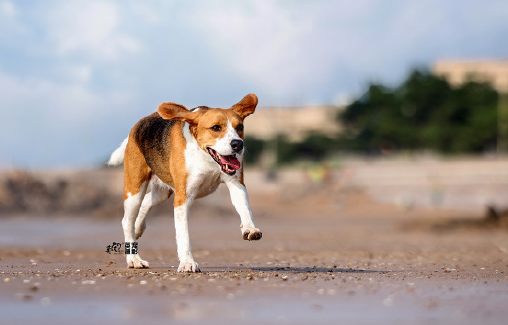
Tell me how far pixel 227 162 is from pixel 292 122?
87.2m

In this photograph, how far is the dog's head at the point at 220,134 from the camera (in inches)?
310

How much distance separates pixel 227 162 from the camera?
8.01m

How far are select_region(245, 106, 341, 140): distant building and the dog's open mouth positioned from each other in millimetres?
69169

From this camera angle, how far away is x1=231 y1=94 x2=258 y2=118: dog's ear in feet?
28.4

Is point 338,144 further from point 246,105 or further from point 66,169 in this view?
point 246,105

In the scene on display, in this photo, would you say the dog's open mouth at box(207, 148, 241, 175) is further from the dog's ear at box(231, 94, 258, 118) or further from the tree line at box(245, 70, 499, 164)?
the tree line at box(245, 70, 499, 164)

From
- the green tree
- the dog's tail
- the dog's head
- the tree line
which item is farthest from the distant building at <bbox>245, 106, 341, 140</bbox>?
the dog's head

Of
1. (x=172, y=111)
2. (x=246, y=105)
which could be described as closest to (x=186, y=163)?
(x=172, y=111)

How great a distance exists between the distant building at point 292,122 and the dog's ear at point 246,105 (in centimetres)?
6838

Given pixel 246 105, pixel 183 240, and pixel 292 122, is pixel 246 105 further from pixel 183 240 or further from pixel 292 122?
pixel 292 122

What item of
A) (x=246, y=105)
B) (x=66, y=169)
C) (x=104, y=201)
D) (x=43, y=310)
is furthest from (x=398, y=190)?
(x=43, y=310)

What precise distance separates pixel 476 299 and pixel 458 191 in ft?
139

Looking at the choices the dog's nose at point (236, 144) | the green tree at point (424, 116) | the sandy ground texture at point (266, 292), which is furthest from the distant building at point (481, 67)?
the dog's nose at point (236, 144)

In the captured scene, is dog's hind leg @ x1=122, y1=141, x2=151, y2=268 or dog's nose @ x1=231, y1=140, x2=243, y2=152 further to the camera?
dog's hind leg @ x1=122, y1=141, x2=151, y2=268
